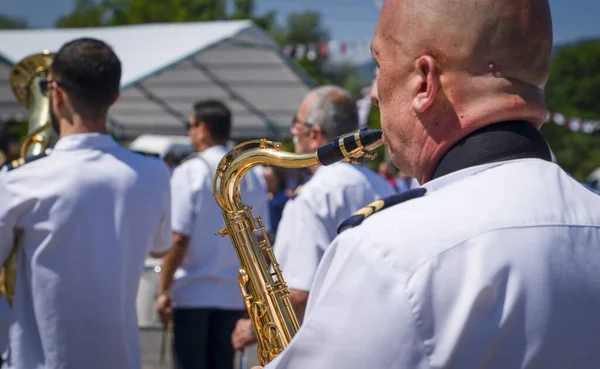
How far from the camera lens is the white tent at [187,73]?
10445 millimetres

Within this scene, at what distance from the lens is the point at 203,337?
17.0 feet

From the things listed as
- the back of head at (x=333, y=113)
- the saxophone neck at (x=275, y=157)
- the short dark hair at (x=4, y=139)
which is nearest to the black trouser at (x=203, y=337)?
the back of head at (x=333, y=113)

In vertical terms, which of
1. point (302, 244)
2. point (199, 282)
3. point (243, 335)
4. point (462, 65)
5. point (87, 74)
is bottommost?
point (199, 282)

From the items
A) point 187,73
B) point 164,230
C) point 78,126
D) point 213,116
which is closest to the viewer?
point 78,126

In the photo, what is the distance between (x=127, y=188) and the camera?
3291 millimetres

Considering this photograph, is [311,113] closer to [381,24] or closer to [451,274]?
[381,24]

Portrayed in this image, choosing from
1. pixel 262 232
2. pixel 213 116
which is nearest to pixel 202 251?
pixel 213 116

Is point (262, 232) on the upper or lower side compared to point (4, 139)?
upper

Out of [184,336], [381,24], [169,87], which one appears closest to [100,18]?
[169,87]

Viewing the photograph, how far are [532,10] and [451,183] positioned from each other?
13.4 inches

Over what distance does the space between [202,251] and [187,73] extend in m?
7.60

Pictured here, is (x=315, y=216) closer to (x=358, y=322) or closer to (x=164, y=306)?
(x=164, y=306)

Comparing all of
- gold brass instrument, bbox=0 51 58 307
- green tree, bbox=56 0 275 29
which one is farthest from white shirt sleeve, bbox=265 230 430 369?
green tree, bbox=56 0 275 29

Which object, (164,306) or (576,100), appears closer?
(164,306)
